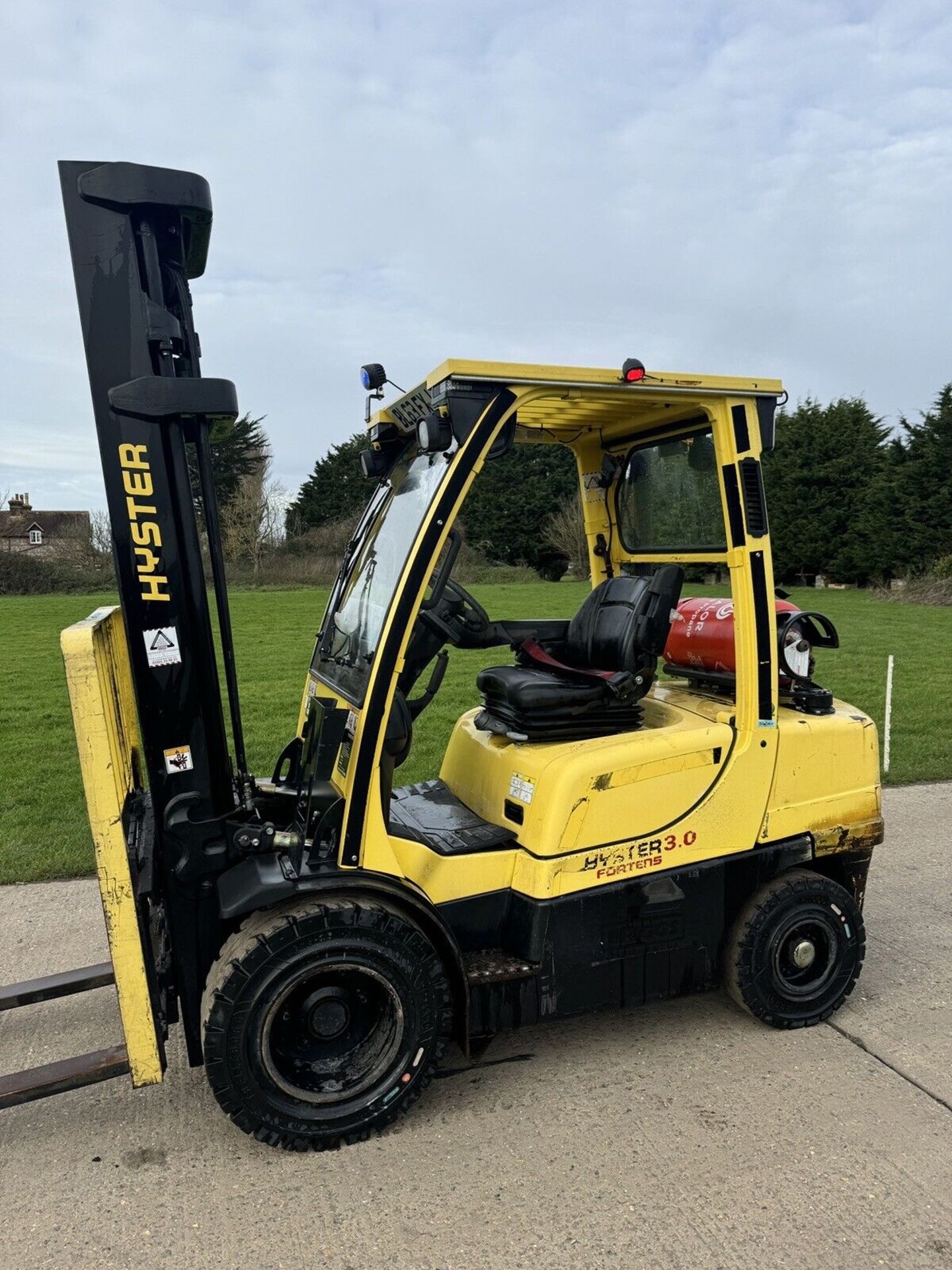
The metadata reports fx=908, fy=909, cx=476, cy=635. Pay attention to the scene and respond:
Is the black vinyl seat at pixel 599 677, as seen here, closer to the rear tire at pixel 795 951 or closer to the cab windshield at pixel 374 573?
the cab windshield at pixel 374 573

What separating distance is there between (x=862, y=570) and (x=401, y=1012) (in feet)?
99.6

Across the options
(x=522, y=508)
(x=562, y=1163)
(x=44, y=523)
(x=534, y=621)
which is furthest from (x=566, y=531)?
(x=44, y=523)

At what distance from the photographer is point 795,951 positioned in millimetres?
3865

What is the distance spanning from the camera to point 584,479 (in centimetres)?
469

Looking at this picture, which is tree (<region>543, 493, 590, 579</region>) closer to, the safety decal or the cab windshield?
the cab windshield

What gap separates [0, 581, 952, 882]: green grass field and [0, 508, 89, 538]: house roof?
8671 millimetres

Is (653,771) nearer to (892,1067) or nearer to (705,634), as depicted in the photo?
(705,634)

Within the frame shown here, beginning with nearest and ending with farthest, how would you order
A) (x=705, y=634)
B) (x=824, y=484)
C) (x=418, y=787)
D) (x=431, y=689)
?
1. (x=431, y=689)
2. (x=705, y=634)
3. (x=418, y=787)
4. (x=824, y=484)

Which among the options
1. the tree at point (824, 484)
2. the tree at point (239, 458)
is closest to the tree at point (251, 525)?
the tree at point (239, 458)

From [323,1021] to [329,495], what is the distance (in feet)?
138

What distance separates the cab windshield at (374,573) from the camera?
11.1ft

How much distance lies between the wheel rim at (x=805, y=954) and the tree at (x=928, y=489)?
85.2ft

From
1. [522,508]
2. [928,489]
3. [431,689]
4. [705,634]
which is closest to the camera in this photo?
[431,689]

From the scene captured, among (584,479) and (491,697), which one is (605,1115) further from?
(584,479)
